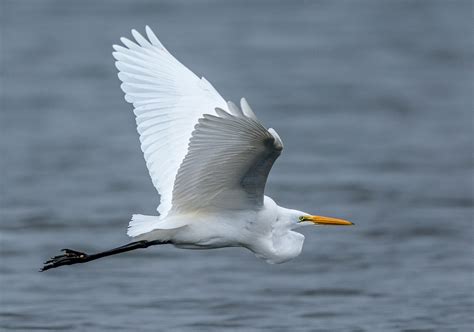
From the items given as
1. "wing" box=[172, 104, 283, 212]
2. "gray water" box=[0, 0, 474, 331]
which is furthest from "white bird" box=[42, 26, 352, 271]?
"gray water" box=[0, 0, 474, 331]

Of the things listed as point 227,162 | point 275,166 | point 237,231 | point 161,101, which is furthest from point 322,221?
point 275,166

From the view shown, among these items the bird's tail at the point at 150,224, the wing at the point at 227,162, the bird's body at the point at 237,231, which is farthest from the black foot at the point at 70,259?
the wing at the point at 227,162

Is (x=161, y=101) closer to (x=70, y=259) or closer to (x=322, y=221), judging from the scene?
(x=70, y=259)

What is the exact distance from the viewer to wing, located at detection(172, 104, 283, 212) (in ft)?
19.3

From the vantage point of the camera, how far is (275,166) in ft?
40.7

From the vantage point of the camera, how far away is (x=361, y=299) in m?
8.80

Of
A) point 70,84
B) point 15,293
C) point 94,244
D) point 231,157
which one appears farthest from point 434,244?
point 70,84

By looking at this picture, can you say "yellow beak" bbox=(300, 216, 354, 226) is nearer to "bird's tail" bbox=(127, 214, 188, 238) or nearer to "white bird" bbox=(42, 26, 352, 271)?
"white bird" bbox=(42, 26, 352, 271)

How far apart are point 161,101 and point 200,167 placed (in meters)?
1.23

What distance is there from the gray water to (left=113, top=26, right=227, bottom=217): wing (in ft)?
4.36

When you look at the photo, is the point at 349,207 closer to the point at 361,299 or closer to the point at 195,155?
the point at 361,299

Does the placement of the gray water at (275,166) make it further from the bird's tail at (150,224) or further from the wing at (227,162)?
the wing at (227,162)

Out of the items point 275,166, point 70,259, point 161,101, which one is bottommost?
point 70,259

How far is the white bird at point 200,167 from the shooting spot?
608 centimetres
